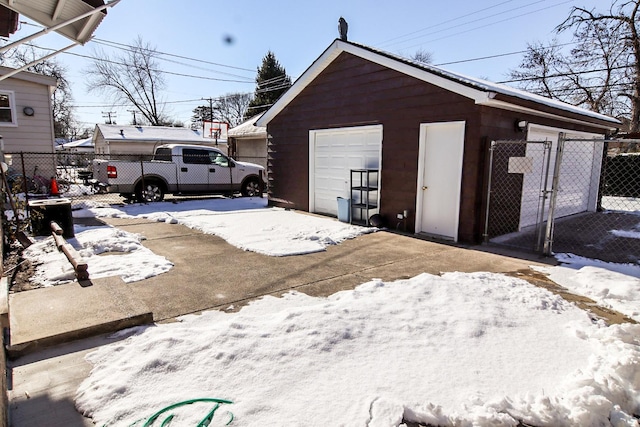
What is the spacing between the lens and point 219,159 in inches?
492

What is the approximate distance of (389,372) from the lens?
2.43m

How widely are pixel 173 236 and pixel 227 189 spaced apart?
237 inches

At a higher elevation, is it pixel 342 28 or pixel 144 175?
pixel 342 28

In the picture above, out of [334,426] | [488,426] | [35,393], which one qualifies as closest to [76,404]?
[35,393]

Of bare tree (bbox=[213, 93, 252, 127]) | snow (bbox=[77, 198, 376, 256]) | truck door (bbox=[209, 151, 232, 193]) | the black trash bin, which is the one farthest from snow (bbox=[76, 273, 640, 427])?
bare tree (bbox=[213, 93, 252, 127])

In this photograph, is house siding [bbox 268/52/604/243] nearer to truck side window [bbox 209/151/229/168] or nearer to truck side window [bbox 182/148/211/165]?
truck side window [bbox 209/151/229/168]

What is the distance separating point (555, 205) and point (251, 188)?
32.7 ft

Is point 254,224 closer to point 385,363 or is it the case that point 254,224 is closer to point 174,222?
point 174,222

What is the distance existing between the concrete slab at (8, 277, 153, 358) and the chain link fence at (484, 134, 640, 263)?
536cm

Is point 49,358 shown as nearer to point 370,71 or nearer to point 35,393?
point 35,393

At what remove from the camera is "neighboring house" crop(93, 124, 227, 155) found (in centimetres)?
2212

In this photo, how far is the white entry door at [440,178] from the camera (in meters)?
6.36

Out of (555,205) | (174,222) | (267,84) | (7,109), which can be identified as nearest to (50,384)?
(174,222)

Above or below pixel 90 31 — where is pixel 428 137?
below
